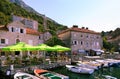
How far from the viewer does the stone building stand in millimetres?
64562

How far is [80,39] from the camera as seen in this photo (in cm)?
6675

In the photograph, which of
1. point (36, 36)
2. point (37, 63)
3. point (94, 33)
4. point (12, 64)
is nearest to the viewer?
point (12, 64)

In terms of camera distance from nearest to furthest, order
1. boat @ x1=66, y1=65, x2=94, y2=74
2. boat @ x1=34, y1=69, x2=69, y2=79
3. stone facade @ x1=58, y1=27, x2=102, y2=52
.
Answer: boat @ x1=34, y1=69, x2=69, y2=79 < boat @ x1=66, y1=65, x2=94, y2=74 < stone facade @ x1=58, y1=27, x2=102, y2=52

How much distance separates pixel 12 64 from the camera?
110 feet

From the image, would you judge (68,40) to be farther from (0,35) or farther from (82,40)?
(0,35)

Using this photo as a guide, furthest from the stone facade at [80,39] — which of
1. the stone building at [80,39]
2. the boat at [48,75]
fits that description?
the boat at [48,75]

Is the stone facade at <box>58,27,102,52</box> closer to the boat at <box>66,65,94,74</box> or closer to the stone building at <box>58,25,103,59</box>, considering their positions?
the stone building at <box>58,25,103,59</box>

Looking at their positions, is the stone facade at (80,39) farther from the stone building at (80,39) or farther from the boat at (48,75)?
the boat at (48,75)

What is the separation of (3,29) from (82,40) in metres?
30.5

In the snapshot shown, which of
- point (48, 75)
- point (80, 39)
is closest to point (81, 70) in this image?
point (48, 75)

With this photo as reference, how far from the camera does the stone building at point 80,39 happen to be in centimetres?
6456

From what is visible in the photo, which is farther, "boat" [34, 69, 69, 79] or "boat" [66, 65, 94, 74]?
"boat" [66, 65, 94, 74]

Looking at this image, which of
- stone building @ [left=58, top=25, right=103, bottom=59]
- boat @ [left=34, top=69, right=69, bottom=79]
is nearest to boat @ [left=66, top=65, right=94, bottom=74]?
boat @ [left=34, top=69, right=69, bottom=79]

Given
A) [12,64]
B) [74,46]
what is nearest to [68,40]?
[74,46]
